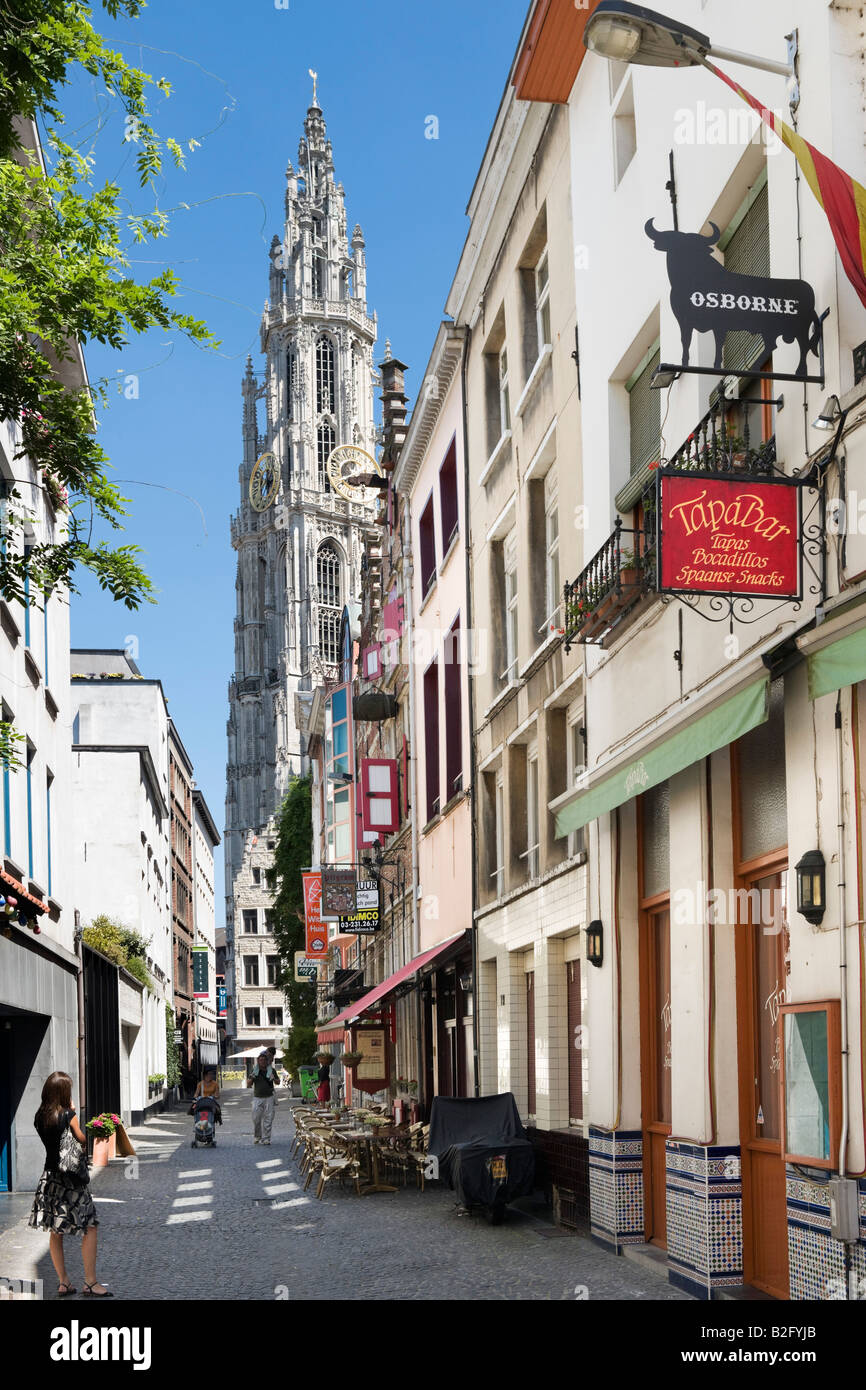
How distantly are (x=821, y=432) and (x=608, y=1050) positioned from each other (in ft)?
21.3

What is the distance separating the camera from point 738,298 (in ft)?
27.9

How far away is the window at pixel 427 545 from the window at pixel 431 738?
5.10 feet

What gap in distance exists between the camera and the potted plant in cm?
2547

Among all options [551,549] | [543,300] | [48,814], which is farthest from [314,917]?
[543,300]

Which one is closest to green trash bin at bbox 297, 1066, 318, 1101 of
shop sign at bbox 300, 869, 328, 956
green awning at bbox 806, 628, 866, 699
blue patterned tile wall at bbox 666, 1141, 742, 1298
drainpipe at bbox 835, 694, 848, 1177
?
shop sign at bbox 300, 869, 328, 956

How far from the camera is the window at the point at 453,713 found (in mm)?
23469

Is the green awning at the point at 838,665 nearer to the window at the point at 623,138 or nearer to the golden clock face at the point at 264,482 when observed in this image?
the window at the point at 623,138

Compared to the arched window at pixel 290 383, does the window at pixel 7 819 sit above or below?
below

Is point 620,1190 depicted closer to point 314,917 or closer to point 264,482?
point 314,917

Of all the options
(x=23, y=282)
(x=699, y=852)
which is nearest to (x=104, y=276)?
(x=23, y=282)

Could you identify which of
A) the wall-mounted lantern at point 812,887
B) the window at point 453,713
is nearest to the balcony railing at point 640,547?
the wall-mounted lantern at point 812,887

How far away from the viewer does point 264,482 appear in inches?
5758

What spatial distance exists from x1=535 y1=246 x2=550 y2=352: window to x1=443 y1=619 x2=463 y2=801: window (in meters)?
6.21

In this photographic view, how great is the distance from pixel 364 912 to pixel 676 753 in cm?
2491
